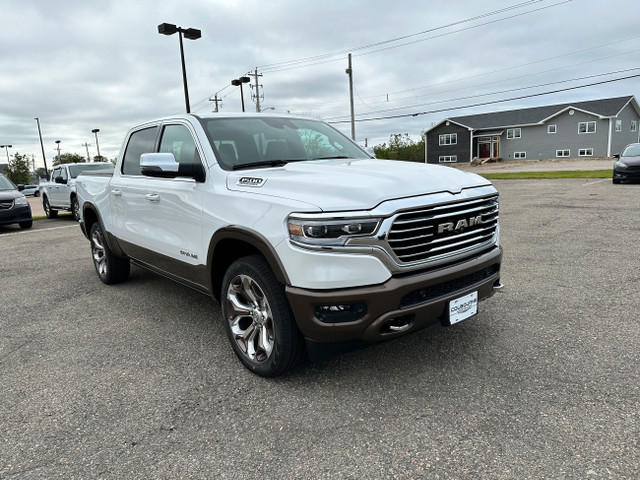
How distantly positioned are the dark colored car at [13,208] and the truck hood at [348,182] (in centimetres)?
1151

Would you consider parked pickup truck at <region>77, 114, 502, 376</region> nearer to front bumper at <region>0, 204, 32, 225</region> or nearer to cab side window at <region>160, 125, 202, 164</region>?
cab side window at <region>160, 125, 202, 164</region>

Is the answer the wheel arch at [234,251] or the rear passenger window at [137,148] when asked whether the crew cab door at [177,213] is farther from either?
the rear passenger window at [137,148]

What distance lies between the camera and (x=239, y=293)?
336 cm

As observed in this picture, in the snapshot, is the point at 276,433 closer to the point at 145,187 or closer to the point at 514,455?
the point at 514,455

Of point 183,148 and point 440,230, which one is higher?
point 183,148

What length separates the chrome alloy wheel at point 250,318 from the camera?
10.4ft

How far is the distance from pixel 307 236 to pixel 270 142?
5.27ft

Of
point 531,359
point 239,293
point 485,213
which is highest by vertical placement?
point 485,213

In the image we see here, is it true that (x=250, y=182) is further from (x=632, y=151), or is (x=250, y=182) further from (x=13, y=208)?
(x=632, y=151)

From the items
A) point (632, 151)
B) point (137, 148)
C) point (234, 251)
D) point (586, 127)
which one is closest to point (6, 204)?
point (137, 148)

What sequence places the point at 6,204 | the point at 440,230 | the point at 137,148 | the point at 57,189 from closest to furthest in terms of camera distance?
the point at 440,230, the point at 137,148, the point at 6,204, the point at 57,189

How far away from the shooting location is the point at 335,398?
2.95m

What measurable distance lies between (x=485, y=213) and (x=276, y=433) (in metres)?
2.01

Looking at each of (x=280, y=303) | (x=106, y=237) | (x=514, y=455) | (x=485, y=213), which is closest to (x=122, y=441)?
(x=280, y=303)
